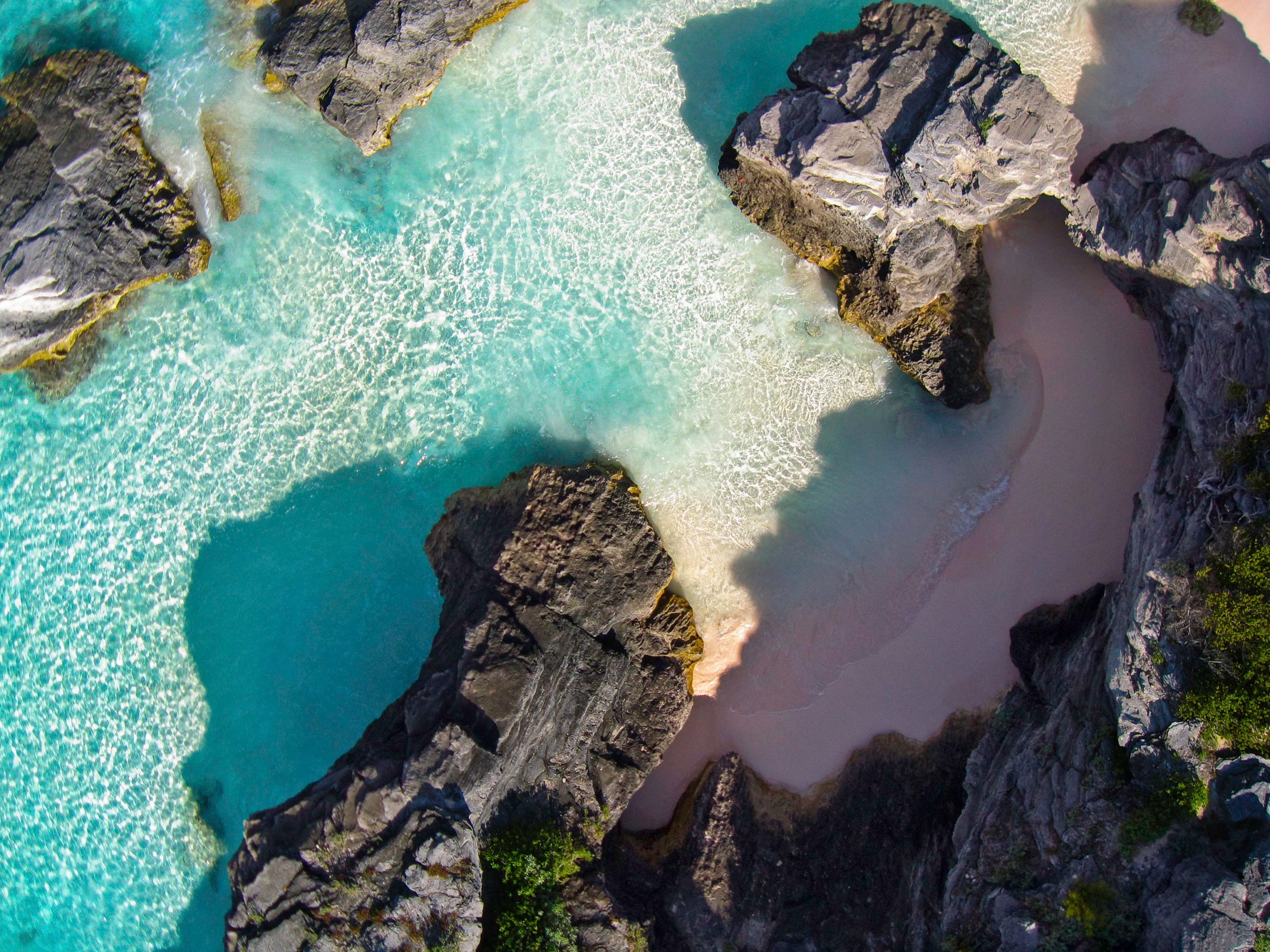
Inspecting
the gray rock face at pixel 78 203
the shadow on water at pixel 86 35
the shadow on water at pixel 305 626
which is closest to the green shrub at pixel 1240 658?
the shadow on water at pixel 305 626

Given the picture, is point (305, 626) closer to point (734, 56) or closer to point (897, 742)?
point (897, 742)

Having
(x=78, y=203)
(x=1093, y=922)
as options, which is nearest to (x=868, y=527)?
(x=1093, y=922)

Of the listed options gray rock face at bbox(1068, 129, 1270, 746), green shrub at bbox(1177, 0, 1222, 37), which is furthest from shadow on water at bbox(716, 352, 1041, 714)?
green shrub at bbox(1177, 0, 1222, 37)

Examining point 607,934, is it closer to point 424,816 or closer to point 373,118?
point 424,816

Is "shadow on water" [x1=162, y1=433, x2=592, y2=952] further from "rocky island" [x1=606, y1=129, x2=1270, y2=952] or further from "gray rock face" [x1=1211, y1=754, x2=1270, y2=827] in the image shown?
"gray rock face" [x1=1211, y1=754, x2=1270, y2=827]

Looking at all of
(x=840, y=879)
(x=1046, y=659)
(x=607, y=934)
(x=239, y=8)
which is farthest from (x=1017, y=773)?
(x=239, y=8)
